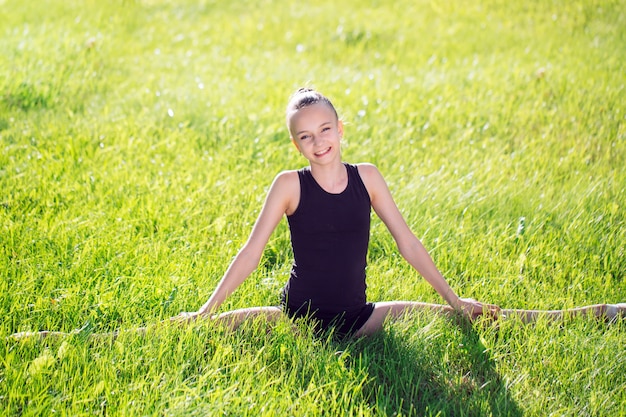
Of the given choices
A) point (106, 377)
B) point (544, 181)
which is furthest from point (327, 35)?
point (106, 377)

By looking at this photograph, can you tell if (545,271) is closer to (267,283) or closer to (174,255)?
(267,283)

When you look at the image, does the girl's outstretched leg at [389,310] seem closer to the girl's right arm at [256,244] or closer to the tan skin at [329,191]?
the tan skin at [329,191]

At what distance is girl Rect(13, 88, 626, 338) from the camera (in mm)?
3379

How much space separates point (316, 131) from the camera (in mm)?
3377

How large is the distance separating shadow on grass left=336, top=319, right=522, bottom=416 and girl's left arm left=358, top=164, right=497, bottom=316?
0.10 metres

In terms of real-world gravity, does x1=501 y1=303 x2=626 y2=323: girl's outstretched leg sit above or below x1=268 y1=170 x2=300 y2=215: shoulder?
below

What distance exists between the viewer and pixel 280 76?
747cm

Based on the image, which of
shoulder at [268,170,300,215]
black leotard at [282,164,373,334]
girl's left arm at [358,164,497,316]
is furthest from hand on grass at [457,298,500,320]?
shoulder at [268,170,300,215]

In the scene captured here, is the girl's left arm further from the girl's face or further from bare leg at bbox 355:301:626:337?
the girl's face

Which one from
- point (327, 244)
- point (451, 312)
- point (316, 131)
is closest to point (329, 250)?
point (327, 244)

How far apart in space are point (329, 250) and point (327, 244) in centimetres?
3

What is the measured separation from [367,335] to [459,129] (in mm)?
3210

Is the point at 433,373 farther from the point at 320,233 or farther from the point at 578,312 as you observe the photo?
the point at 578,312

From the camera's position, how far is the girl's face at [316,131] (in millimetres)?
3371
